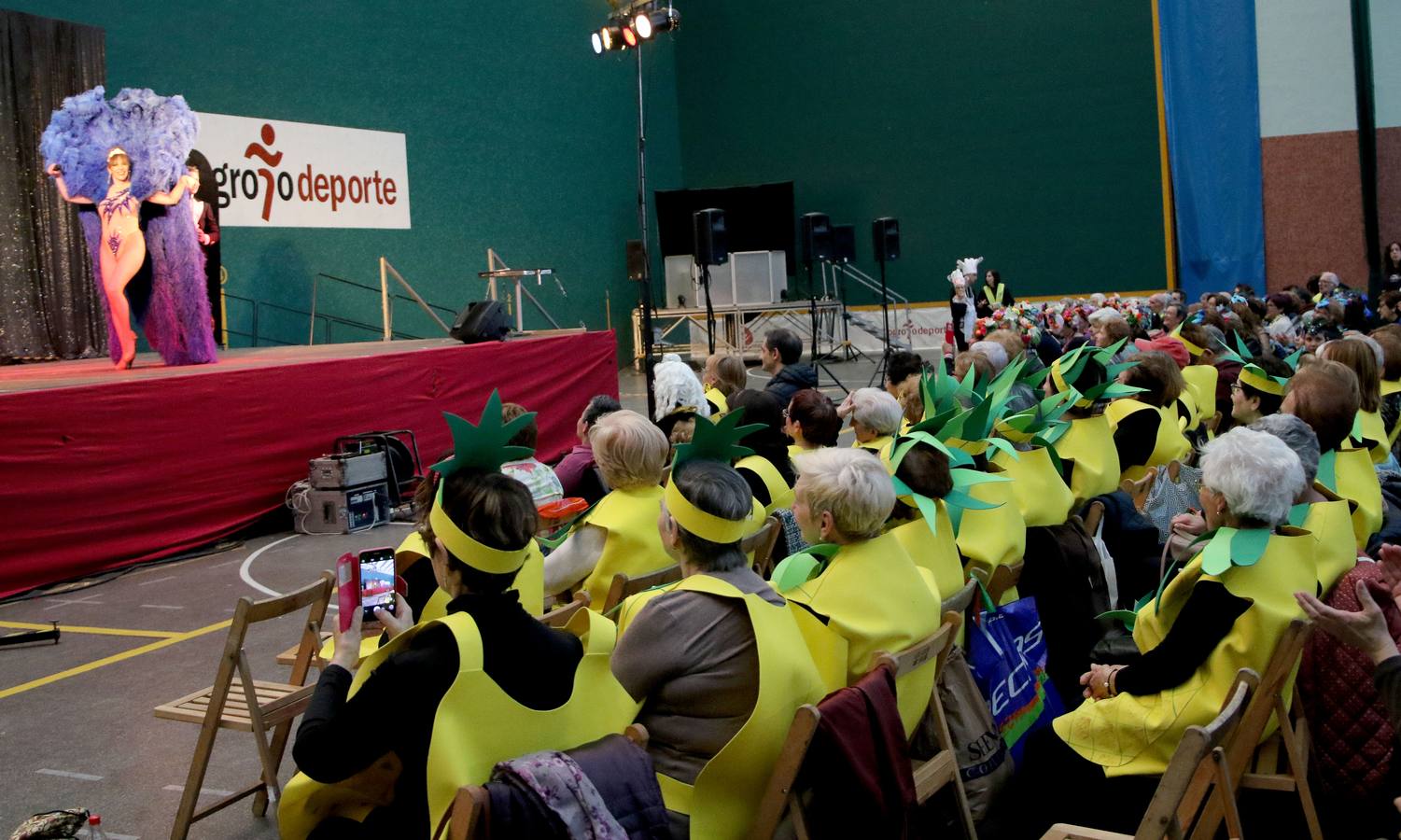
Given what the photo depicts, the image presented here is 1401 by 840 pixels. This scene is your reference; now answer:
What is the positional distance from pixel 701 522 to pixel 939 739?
739 mm

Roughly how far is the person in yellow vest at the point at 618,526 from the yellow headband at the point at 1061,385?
151 cm

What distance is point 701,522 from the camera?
87.8 inches

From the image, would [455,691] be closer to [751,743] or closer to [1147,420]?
[751,743]

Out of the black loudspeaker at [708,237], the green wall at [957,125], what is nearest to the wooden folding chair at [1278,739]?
the black loudspeaker at [708,237]

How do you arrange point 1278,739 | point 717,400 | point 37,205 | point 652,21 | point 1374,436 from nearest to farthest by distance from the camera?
point 1278,739 < point 1374,436 < point 717,400 < point 652,21 < point 37,205

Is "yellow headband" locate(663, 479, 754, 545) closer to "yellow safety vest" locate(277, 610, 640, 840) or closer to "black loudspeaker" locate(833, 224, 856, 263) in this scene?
"yellow safety vest" locate(277, 610, 640, 840)

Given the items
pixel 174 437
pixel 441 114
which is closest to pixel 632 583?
pixel 174 437

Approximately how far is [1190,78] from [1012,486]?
44.0 ft

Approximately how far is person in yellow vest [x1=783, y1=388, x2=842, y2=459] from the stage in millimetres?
3937

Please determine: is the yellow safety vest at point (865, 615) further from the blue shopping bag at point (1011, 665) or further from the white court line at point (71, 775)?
the white court line at point (71, 775)

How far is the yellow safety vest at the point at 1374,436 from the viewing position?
367 cm

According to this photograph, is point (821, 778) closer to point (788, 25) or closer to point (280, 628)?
point (280, 628)

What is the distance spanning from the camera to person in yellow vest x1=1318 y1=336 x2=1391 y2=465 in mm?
3717

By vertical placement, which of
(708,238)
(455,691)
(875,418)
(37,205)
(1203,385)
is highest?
(37,205)
